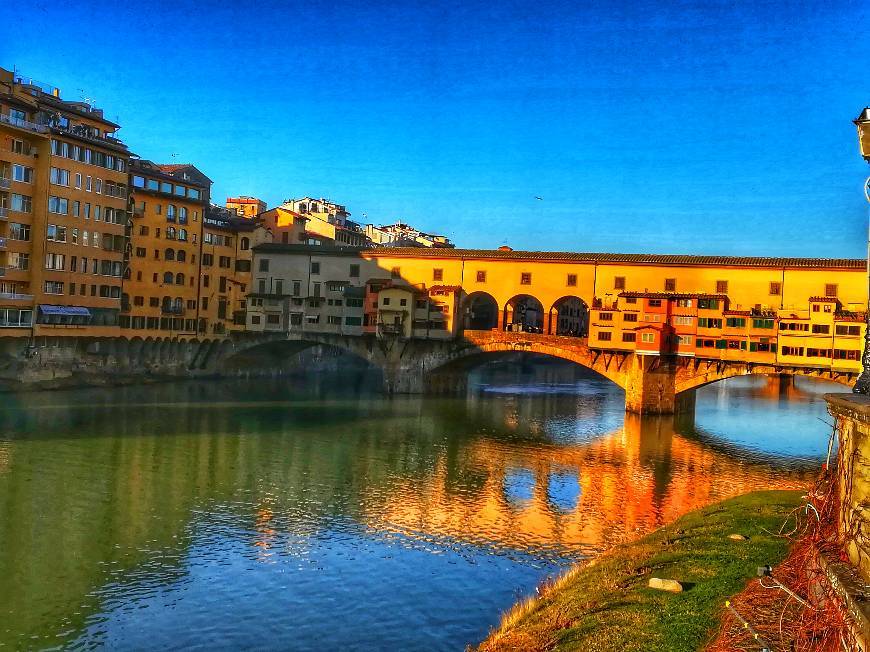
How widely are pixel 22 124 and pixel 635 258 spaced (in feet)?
156

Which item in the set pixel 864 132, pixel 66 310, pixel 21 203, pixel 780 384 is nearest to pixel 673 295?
pixel 780 384

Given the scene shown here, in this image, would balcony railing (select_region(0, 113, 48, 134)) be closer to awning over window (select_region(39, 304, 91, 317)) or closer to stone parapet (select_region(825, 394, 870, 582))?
awning over window (select_region(39, 304, 91, 317))

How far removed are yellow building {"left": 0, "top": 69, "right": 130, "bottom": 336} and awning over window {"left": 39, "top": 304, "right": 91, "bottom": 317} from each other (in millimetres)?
98

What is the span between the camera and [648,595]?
15562 mm

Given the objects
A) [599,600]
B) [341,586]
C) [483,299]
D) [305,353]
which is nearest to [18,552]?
[341,586]

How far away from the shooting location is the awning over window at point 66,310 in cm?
5680

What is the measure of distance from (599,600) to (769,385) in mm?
91410

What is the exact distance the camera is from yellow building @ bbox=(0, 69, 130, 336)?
54500 mm

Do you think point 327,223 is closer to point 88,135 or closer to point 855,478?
point 88,135

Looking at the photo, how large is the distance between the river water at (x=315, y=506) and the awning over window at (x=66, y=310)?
6080 millimetres

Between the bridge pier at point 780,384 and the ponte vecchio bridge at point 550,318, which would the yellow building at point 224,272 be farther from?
the bridge pier at point 780,384

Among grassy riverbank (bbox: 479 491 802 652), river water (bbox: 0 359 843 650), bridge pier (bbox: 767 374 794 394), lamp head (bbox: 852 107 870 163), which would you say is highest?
lamp head (bbox: 852 107 870 163)

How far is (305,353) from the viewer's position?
89000 millimetres

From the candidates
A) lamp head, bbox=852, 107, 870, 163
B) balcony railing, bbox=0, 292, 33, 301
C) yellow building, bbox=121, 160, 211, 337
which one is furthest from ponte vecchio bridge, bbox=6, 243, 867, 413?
lamp head, bbox=852, 107, 870, 163
